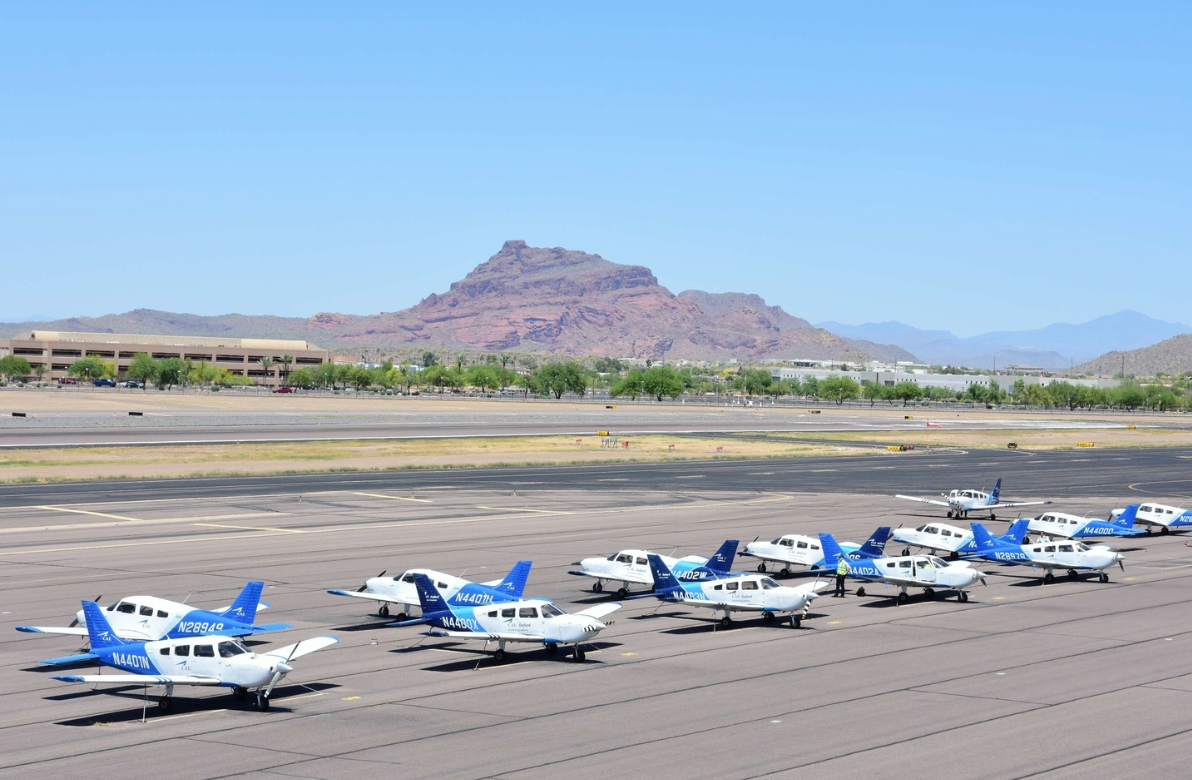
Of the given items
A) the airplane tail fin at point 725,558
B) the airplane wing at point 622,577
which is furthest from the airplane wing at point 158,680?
the airplane tail fin at point 725,558

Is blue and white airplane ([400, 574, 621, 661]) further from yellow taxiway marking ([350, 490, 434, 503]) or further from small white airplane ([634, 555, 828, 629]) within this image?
yellow taxiway marking ([350, 490, 434, 503])

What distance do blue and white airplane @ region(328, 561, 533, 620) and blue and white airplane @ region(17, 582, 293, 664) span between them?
376 cm

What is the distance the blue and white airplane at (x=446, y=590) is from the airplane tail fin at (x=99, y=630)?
7381 millimetres

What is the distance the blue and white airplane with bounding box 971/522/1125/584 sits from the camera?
51156mm

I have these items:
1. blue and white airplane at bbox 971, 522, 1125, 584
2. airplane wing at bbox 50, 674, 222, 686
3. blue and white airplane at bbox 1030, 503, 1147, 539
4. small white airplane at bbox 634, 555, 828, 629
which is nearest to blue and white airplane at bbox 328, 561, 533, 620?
small white airplane at bbox 634, 555, 828, 629

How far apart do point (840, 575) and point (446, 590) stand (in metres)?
16.5

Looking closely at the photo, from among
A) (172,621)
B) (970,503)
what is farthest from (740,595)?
(970,503)

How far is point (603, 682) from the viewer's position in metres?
32.6

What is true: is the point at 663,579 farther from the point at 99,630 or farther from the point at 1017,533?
the point at 1017,533

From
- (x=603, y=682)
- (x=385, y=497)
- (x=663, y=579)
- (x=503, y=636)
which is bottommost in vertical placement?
(x=603, y=682)

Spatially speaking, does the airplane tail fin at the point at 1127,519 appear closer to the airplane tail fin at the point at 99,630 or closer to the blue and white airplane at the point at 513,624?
the blue and white airplane at the point at 513,624

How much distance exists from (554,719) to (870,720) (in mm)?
7284

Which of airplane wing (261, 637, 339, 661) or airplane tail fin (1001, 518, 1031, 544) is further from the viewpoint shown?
airplane tail fin (1001, 518, 1031, 544)

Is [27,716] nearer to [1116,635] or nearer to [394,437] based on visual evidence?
[1116,635]
